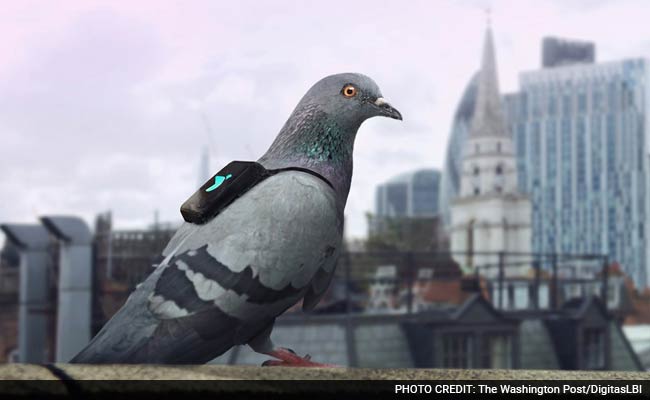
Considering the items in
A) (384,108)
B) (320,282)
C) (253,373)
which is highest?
(384,108)

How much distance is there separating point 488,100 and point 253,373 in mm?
131248

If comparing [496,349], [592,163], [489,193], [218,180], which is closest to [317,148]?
[218,180]

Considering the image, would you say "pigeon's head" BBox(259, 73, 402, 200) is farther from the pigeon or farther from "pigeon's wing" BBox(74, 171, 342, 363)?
"pigeon's wing" BBox(74, 171, 342, 363)

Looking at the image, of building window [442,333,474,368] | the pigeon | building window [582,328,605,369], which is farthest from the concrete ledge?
building window [582,328,605,369]

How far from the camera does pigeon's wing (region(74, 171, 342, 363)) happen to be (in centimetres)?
414

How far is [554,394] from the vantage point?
150 inches

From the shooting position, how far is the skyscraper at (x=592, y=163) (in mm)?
184250

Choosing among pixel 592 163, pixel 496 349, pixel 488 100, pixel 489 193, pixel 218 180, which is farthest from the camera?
pixel 592 163

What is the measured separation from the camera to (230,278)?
4254 mm

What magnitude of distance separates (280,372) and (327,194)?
1.00 metres

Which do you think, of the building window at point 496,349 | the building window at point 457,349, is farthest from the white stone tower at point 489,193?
the building window at point 457,349

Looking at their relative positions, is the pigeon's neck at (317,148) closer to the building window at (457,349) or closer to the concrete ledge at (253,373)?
the concrete ledge at (253,373)

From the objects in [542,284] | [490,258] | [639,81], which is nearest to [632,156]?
[639,81]

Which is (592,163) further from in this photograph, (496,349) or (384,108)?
(384,108)
